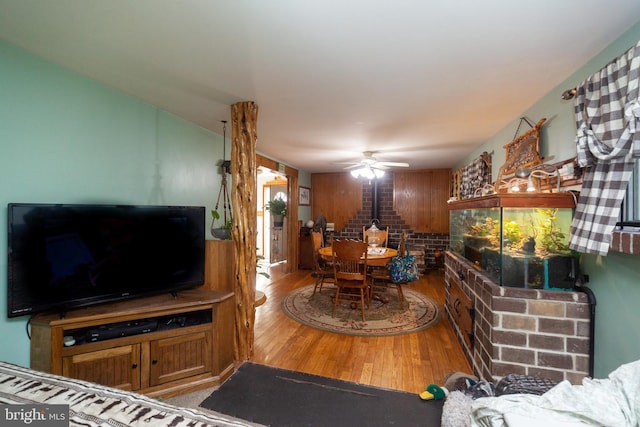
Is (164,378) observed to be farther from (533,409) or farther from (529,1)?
(529,1)

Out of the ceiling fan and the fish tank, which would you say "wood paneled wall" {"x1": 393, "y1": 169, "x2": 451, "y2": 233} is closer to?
the ceiling fan

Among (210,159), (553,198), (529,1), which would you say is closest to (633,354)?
(553,198)

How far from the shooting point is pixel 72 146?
178 centimetres

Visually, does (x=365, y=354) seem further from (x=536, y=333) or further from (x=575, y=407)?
(x=575, y=407)

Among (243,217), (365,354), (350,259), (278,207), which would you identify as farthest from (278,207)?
(365,354)

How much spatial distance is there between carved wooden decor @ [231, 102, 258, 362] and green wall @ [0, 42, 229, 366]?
798mm

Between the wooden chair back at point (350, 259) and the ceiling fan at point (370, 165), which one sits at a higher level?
the ceiling fan at point (370, 165)

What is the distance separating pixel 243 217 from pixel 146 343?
1107 mm

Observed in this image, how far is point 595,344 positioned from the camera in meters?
1.56

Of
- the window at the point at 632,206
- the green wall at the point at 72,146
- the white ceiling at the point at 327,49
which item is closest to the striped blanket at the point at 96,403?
the green wall at the point at 72,146

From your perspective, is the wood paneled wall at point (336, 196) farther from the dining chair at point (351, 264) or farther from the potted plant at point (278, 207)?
the dining chair at point (351, 264)

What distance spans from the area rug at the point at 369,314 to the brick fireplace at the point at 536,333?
1124 millimetres

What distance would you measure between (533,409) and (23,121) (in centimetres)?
288

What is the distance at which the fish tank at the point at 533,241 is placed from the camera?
1644 mm
